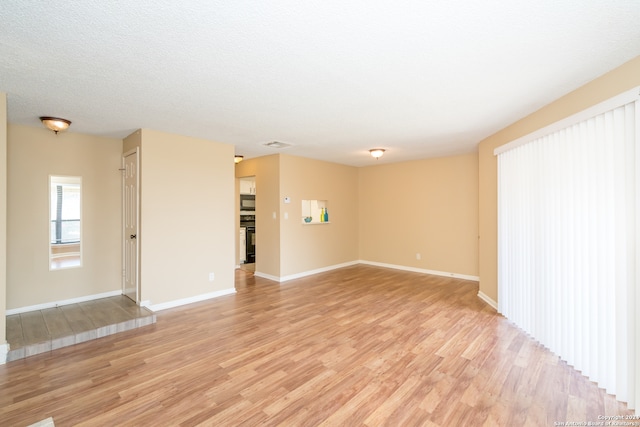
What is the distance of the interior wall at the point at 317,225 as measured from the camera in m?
5.76

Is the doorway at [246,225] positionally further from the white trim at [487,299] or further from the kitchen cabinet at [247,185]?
the white trim at [487,299]

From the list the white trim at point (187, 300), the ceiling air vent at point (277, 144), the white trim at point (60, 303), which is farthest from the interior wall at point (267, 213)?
the white trim at point (60, 303)

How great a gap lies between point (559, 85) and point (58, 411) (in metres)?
4.75

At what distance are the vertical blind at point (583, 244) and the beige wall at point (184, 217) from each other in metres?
4.28

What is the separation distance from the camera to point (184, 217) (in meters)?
4.35

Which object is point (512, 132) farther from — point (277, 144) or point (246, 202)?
point (246, 202)

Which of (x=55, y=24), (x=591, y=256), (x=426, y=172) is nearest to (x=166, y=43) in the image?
(x=55, y=24)

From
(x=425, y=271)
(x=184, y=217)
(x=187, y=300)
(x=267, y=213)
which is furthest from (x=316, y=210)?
(x=187, y=300)

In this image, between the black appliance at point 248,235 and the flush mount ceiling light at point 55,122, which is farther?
the black appliance at point 248,235

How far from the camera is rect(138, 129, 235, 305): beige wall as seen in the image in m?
3.99

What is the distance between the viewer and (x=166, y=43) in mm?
1864

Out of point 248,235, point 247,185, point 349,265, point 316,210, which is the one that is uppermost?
point 247,185

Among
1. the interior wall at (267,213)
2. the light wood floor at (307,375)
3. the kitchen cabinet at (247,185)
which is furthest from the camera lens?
the kitchen cabinet at (247,185)

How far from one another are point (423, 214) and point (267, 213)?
3443mm
